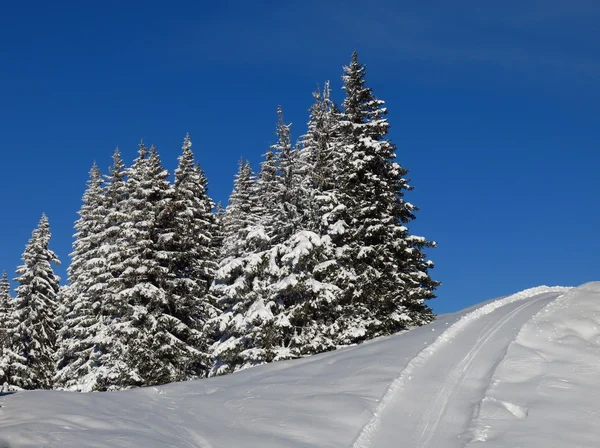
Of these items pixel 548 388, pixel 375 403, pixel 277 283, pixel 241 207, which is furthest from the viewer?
pixel 241 207

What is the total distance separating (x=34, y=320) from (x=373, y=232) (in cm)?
2650

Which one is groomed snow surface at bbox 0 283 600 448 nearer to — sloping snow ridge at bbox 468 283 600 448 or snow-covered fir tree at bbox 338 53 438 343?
sloping snow ridge at bbox 468 283 600 448

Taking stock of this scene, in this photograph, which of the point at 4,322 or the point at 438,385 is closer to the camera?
the point at 438,385

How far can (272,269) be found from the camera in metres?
28.7

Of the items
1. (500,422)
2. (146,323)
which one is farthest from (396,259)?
(500,422)

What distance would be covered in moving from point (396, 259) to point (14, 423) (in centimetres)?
2165

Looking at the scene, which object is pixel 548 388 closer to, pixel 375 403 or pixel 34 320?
pixel 375 403

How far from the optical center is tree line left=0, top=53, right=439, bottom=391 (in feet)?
92.8

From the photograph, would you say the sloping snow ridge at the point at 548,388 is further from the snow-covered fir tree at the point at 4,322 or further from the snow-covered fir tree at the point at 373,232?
the snow-covered fir tree at the point at 4,322

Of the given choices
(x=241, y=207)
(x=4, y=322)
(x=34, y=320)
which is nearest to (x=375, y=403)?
(x=241, y=207)

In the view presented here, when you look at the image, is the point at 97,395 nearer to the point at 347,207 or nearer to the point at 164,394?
the point at 164,394

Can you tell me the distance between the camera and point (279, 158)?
3027 centimetres

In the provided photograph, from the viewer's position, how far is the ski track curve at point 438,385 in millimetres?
14430

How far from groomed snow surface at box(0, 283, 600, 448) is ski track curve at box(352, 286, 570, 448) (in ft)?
0.14
